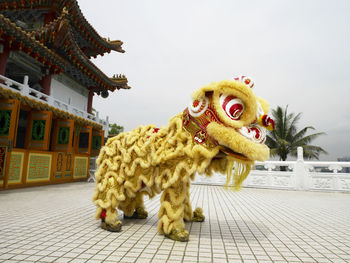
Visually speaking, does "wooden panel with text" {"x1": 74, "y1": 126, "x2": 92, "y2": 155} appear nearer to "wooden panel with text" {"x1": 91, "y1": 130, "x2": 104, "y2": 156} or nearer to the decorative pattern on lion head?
"wooden panel with text" {"x1": 91, "y1": 130, "x2": 104, "y2": 156}

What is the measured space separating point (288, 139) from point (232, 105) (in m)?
17.6

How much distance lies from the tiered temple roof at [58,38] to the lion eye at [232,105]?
774 cm

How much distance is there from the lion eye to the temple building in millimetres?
6965

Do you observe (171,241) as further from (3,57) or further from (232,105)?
(3,57)

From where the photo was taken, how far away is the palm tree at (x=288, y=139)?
58.0ft

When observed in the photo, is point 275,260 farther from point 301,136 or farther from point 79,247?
point 301,136

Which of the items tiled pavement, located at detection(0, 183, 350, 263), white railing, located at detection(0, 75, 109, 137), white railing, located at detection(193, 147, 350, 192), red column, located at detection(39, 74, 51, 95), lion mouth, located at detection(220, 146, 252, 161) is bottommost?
tiled pavement, located at detection(0, 183, 350, 263)

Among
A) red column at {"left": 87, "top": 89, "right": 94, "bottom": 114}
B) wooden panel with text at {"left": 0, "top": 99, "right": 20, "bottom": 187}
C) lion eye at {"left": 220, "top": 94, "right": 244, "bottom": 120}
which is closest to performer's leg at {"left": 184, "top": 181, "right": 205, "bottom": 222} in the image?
lion eye at {"left": 220, "top": 94, "right": 244, "bottom": 120}

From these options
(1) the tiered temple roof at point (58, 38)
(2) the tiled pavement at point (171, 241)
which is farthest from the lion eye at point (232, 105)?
(1) the tiered temple roof at point (58, 38)

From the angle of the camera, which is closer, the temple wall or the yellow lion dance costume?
the yellow lion dance costume

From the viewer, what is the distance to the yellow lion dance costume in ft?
9.46

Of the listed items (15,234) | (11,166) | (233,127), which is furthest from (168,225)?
(11,166)

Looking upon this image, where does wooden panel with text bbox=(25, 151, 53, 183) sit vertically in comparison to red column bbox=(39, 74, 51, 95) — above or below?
below

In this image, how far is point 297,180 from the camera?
10.1 metres
